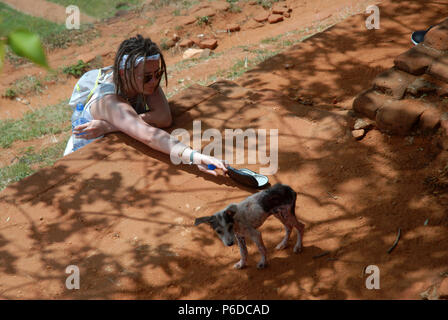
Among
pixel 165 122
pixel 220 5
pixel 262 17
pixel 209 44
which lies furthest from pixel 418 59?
pixel 220 5

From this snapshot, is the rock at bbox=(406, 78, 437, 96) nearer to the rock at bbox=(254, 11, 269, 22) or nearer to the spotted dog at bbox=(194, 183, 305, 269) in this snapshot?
the spotted dog at bbox=(194, 183, 305, 269)

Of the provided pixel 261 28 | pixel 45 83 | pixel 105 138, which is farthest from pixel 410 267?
pixel 45 83

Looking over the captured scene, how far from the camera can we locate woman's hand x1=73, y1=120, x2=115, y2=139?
4223 millimetres

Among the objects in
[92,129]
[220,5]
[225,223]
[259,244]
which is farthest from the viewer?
[220,5]

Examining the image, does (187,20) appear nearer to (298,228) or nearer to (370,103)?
(370,103)

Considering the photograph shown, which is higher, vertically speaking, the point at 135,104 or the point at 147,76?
the point at 147,76

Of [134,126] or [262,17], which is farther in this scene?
[262,17]

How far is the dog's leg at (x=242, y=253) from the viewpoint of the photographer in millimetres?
2746

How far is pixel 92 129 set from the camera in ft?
13.9

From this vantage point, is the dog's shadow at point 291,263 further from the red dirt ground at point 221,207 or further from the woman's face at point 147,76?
the woman's face at point 147,76

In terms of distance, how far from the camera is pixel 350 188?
11.4ft

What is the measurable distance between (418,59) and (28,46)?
3.79 m

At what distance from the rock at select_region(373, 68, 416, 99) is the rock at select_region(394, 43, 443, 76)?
6 cm

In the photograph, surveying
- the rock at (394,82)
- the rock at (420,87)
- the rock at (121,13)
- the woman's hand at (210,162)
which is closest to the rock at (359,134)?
the rock at (394,82)
